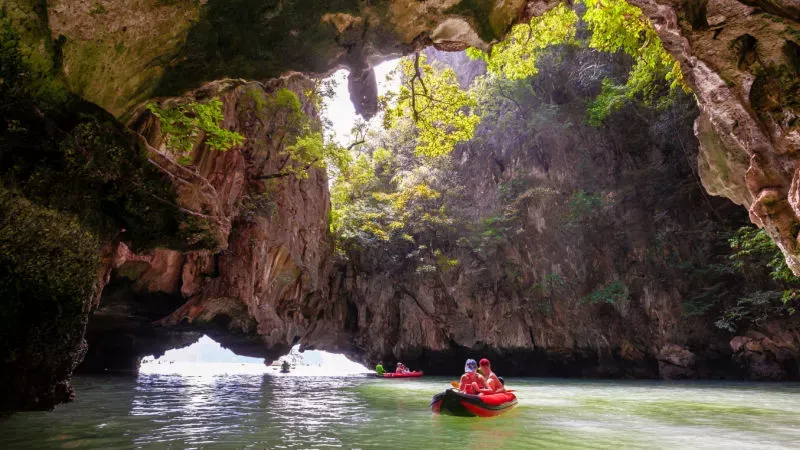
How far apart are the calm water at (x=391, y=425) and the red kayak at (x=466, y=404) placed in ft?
0.80

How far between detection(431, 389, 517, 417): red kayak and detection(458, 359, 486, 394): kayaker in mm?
576

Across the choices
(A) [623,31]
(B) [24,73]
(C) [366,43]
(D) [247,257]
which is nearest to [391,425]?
(C) [366,43]

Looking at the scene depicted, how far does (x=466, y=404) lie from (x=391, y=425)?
5.37 ft

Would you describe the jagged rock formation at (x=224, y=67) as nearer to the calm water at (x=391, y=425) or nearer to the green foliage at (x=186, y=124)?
the green foliage at (x=186, y=124)

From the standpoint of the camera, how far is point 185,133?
309 inches

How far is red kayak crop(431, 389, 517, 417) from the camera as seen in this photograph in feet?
26.7

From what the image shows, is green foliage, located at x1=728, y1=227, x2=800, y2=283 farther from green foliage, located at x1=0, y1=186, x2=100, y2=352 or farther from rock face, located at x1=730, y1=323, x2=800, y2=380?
green foliage, located at x1=0, y1=186, x2=100, y2=352

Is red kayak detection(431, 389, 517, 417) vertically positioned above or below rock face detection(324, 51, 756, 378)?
below

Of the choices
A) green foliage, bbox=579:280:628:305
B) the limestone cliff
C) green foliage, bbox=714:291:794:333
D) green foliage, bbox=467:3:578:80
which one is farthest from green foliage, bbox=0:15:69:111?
green foliage, bbox=714:291:794:333

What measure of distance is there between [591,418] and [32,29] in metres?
9.54

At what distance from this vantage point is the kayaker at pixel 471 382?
9.00 meters

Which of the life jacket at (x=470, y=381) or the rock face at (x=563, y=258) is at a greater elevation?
the rock face at (x=563, y=258)

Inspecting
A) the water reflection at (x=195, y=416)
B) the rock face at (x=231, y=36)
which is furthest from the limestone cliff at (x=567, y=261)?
the rock face at (x=231, y=36)

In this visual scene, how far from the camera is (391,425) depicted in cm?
721
